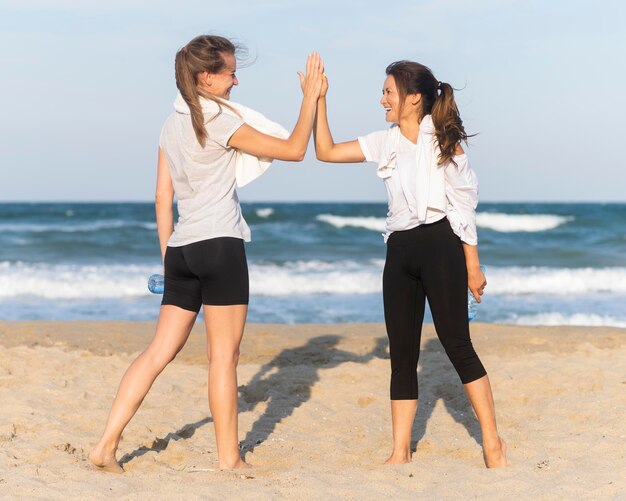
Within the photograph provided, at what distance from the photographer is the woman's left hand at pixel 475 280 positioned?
13.3 feet

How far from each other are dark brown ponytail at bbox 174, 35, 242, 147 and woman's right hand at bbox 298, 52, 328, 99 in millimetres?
348

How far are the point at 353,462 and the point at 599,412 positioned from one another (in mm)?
1740

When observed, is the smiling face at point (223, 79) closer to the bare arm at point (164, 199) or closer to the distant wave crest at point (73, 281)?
the bare arm at point (164, 199)

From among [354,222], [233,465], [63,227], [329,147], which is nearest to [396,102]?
[329,147]

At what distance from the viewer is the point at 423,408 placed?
5660 millimetres

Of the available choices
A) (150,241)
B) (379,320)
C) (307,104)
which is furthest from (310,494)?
(150,241)

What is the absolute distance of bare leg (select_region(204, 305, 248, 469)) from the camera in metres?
3.85

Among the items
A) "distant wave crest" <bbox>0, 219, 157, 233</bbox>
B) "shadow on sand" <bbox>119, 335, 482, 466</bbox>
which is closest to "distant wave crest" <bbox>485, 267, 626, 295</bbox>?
"shadow on sand" <bbox>119, 335, 482, 466</bbox>

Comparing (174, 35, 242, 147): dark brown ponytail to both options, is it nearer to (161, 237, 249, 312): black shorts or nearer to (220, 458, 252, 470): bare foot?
(161, 237, 249, 312): black shorts

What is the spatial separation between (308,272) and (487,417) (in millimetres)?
13304

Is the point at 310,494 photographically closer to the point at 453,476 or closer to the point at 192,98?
the point at 453,476

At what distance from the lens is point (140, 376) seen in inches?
154

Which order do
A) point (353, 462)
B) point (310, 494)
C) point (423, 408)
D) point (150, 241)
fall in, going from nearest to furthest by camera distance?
point (310, 494) → point (353, 462) → point (423, 408) → point (150, 241)

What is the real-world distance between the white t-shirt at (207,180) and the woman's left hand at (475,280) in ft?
3.59
